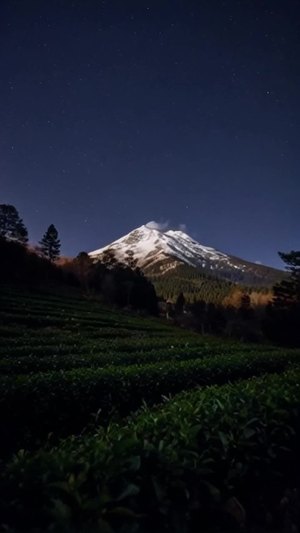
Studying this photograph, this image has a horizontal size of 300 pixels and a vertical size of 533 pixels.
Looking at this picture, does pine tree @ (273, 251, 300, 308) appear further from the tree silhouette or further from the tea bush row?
the tea bush row

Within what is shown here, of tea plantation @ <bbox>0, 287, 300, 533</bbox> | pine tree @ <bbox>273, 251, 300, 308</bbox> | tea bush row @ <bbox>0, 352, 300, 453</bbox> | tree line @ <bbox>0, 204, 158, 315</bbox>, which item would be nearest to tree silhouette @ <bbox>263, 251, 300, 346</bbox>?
pine tree @ <bbox>273, 251, 300, 308</bbox>

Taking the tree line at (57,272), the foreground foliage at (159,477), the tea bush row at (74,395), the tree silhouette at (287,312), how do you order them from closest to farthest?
the foreground foliage at (159,477) < the tea bush row at (74,395) < the tree silhouette at (287,312) < the tree line at (57,272)

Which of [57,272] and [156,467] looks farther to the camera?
[57,272]

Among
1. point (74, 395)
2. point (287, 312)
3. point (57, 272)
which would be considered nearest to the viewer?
point (74, 395)

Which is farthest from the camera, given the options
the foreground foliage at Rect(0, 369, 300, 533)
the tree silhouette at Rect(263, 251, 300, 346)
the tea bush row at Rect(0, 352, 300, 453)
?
the tree silhouette at Rect(263, 251, 300, 346)

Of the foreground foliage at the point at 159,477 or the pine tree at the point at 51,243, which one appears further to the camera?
the pine tree at the point at 51,243

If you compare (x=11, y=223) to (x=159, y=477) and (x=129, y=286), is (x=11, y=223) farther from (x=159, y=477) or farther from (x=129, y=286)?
(x=159, y=477)

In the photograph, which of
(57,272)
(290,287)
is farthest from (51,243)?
(290,287)

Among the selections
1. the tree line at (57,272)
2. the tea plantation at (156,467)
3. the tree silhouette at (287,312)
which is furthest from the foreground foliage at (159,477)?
the tree line at (57,272)

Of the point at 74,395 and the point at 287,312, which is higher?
the point at 287,312

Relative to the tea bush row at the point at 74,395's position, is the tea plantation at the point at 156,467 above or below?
above

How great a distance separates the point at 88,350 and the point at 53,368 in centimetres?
Result: 638

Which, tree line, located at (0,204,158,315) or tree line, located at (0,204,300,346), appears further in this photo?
tree line, located at (0,204,158,315)

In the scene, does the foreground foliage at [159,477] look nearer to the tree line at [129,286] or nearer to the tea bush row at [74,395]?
the tea bush row at [74,395]
